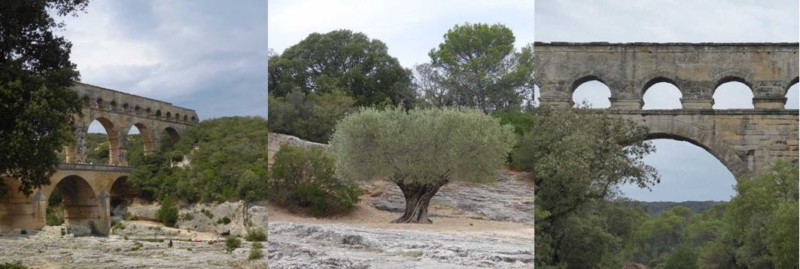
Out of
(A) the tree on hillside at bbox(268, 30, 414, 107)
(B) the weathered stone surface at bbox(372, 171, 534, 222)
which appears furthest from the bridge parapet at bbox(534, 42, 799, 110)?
(A) the tree on hillside at bbox(268, 30, 414, 107)

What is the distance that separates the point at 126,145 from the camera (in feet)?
61.5

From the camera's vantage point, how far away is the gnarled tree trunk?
11.5 metres

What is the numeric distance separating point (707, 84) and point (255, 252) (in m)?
7.36

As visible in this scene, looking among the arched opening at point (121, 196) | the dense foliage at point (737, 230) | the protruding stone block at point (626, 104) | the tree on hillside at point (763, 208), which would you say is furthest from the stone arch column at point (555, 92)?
the arched opening at point (121, 196)

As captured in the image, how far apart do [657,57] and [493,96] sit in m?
5.20

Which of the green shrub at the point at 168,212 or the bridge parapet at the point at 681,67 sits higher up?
the bridge parapet at the point at 681,67

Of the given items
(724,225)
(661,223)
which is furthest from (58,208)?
(661,223)

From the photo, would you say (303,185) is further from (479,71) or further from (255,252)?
(255,252)

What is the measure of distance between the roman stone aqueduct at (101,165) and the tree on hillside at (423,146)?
5070 mm

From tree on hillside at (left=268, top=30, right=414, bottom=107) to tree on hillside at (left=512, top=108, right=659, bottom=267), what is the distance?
5.45ft

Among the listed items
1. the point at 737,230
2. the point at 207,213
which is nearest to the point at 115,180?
the point at 207,213

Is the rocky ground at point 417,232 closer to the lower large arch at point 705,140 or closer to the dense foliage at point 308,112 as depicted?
the dense foliage at point 308,112

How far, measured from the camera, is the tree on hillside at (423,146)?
38.4ft

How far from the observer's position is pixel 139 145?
60.4ft
